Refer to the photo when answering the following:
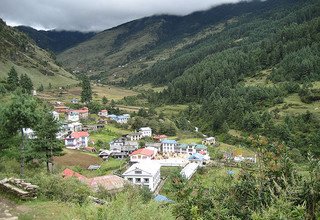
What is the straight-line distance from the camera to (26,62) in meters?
158

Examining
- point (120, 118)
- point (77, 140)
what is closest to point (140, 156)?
point (77, 140)

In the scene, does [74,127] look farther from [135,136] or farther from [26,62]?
[26,62]

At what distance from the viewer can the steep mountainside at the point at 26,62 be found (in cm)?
14612

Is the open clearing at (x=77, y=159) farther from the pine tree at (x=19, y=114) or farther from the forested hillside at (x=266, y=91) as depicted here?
the forested hillside at (x=266, y=91)

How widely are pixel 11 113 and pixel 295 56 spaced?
4512 inches

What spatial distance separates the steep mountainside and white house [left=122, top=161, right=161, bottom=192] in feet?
317

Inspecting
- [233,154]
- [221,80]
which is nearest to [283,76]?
[221,80]

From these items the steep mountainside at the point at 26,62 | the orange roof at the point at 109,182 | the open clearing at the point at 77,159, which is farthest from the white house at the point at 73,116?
the steep mountainside at the point at 26,62

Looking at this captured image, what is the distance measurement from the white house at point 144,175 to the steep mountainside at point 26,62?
96.5 metres

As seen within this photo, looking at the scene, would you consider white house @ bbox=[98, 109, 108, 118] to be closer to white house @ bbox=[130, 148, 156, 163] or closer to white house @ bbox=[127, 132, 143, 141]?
white house @ bbox=[127, 132, 143, 141]

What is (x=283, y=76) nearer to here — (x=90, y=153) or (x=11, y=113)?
(x=90, y=153)

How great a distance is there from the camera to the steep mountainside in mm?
146125

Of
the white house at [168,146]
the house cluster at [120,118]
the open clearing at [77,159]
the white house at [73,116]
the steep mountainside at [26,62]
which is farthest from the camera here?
the steep mountainside at [26,62]

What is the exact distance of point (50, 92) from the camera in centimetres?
13250
